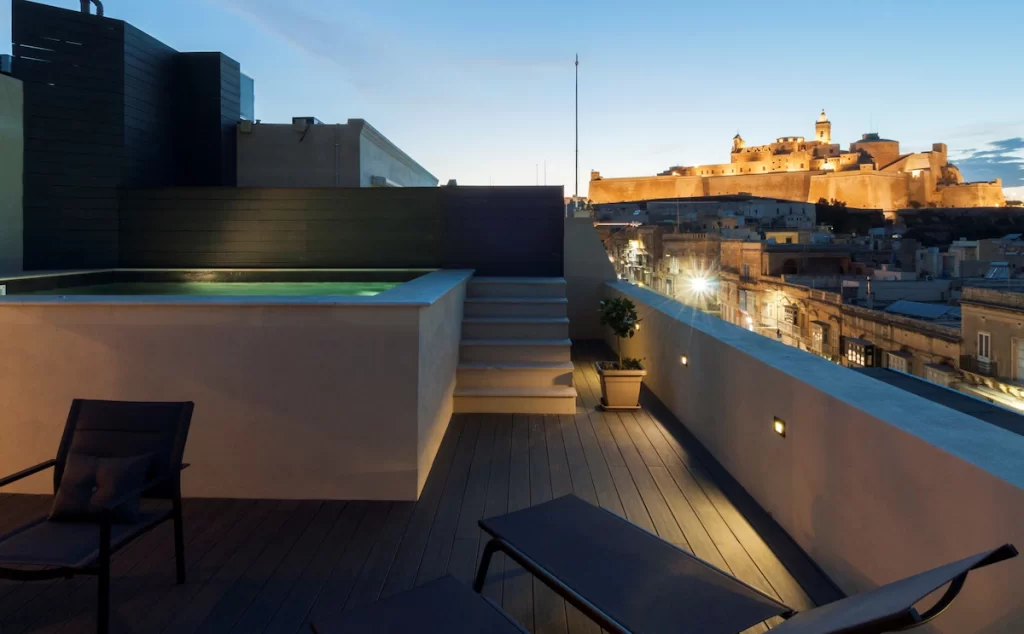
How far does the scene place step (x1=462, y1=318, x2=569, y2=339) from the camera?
5.10 m

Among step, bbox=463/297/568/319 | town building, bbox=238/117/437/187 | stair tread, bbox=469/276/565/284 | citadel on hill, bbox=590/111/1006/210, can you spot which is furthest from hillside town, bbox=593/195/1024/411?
citadel on hill, bbox=590/111/1006/210

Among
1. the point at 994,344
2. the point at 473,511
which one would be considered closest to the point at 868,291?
the point at 994,344

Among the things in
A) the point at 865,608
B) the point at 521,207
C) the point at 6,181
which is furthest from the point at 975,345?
the point at 6,181

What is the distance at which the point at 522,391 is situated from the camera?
4.65 meters

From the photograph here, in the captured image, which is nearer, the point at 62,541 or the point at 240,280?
the point at 62,541

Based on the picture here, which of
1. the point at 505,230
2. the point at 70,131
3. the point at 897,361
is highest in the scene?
the point at 70,131

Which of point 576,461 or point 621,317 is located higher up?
point 621,317

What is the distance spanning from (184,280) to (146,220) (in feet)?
2.55

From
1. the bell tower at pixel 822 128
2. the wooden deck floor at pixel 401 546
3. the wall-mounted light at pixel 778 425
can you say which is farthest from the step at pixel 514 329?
the bell tower at pixel 822 128

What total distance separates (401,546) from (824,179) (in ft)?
208

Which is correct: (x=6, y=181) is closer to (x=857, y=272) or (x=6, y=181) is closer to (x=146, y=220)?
(x=146, y=220)

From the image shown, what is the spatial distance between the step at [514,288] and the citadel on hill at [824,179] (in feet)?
190

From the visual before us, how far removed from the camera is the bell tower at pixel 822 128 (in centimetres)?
7238

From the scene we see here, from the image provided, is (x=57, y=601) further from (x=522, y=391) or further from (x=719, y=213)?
(x=719, y=213)
